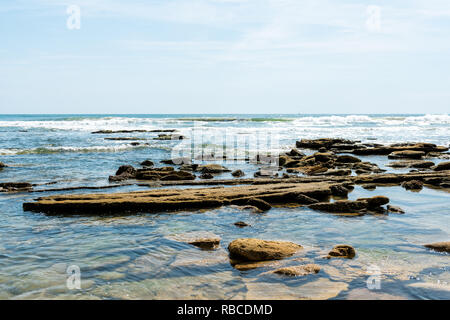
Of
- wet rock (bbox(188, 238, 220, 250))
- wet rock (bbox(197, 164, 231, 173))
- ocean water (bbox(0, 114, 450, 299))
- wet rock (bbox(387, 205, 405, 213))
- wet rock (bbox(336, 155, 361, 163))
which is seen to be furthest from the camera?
wet rock (bbox(336, 155, 361, 163))

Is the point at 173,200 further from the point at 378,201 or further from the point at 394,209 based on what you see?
the point at 394,209

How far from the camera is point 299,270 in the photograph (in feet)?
16.5

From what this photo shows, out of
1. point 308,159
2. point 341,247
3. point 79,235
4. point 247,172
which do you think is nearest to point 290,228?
point 341,247

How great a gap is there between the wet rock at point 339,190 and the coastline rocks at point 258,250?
187 inches

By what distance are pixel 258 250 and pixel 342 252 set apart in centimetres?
125

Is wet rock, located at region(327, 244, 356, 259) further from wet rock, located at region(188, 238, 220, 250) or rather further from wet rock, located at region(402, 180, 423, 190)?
wet rock, located at region(402, 180, 423, 190)

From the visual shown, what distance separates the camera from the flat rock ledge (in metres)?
8.48

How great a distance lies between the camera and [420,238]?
6.48m

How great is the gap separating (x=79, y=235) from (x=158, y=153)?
16.8m

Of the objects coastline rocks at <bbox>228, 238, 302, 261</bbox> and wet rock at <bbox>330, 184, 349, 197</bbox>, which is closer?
coastline rocks at <bbox>228, 238, 302, 261</bbox>

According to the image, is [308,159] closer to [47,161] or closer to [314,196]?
[314,196]

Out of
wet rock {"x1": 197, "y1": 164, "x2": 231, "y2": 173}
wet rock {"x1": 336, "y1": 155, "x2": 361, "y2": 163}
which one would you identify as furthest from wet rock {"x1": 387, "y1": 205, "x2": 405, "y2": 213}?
wet rock {"x1": 336, "y1": 155, "x2": 361, "y2": 163}

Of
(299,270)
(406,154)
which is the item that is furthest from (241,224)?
(406,154)

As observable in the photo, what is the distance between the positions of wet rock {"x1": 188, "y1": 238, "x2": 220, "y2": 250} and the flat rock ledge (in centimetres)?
261
